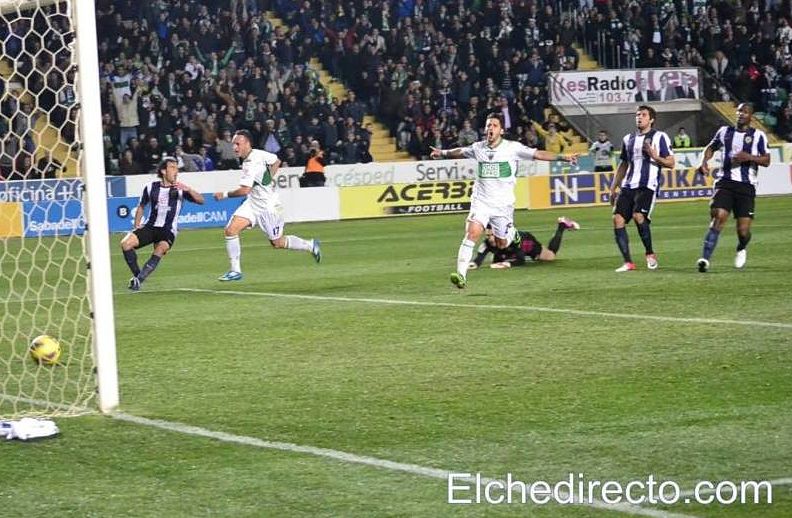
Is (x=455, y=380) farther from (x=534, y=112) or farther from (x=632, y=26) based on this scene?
(x=632, y=26)

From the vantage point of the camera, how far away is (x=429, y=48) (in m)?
38.3

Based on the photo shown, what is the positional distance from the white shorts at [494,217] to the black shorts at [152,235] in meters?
4.02

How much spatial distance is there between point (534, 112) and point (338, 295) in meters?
24.1

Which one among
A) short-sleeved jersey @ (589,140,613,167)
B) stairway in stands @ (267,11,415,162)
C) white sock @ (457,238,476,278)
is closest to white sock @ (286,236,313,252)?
white sock @ (457,238,476,278)

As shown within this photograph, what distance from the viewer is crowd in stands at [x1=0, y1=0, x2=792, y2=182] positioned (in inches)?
1320

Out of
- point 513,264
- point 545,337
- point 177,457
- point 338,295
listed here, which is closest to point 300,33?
point 513,264

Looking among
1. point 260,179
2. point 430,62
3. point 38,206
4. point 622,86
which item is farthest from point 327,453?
point 622,86

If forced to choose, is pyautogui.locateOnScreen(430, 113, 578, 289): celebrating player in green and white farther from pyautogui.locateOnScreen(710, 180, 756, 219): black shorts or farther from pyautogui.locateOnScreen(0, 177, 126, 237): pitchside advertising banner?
pyautogui.locateOnScreen(0, 177, 126, 237): pitchside advertising banner

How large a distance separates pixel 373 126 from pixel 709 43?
1131 centimetres

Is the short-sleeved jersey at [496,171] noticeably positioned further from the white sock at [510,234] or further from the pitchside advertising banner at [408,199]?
the pitchside advertising banner at [408,199]

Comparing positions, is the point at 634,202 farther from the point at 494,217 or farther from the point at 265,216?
the point at 265,216

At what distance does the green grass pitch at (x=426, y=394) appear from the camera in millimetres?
6023

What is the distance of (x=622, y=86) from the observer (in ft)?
133

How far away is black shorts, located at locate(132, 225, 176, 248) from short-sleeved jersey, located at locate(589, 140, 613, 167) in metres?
19.6
